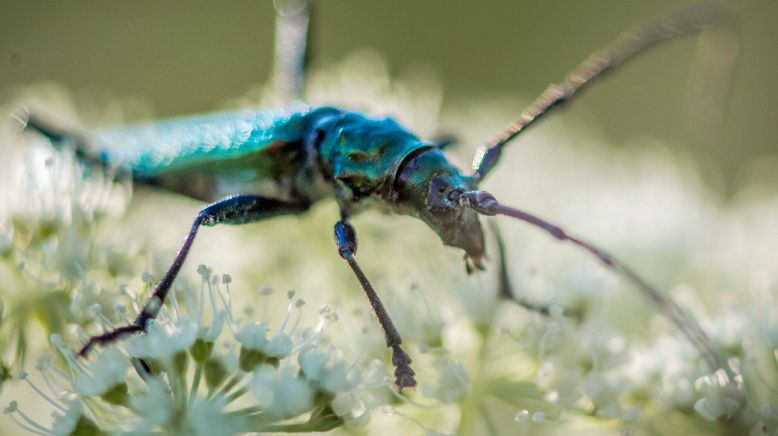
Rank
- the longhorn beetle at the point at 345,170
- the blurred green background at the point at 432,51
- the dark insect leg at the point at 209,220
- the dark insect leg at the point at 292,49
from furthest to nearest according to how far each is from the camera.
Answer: the blurred green background at the point at 432,51 < the dark insect leg at the point at 292,49 < the longhorn beetle at the point at 345,170 < the dark insect leg at the point at 209,220

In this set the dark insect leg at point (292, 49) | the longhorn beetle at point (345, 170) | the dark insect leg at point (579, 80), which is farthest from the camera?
the dark insect leg at point (292, 49)

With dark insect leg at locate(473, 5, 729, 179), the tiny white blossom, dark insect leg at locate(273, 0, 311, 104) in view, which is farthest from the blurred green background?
the tiny white blossom

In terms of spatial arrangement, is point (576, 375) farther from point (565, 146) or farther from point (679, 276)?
point (565, 146)

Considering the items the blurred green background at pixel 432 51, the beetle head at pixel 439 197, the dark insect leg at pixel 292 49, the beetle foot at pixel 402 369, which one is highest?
the blurred green background at pixel 432 51

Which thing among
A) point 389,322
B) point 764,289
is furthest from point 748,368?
point 389,322

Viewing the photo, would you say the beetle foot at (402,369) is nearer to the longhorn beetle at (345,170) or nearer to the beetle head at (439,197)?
the longhorn beetle at (345,170)

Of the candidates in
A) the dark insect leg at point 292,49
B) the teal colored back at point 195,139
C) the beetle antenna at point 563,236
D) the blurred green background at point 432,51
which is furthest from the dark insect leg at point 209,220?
the blurred green background at point 432,51

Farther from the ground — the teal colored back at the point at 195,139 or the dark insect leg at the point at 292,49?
the dark insect leg at the point at 292,49
